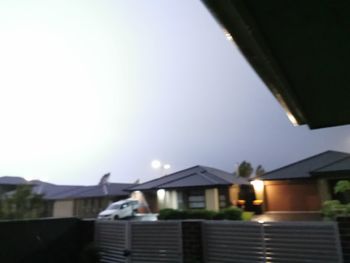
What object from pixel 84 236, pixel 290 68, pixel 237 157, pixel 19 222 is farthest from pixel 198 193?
pixel 237 157

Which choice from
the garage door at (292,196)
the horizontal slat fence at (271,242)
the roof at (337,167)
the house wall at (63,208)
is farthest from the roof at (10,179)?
the horizontal slat fence at (271,242)

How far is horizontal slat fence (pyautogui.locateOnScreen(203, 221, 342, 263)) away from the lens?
20.6 ft

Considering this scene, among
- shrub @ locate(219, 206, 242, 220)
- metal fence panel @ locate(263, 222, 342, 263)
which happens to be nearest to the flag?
shrub @ locate(219, 206, 242, 220)

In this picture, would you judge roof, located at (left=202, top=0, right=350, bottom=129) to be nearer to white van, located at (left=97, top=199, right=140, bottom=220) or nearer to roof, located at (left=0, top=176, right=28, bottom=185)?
white van, located at (left=97, top=199, right=140, bottom=220)

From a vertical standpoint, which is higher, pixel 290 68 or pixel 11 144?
pixel 11 144

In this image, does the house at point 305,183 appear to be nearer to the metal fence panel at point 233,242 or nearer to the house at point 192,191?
the house at point 192,191

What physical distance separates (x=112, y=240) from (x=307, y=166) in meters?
18.2

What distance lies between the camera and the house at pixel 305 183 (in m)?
21.6

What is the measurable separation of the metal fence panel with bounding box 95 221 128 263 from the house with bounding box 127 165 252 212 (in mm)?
14089

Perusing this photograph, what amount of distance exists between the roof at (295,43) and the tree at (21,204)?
17.4 m

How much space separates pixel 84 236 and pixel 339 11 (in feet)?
33.3

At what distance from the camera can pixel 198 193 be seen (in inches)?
986

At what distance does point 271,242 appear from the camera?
694 centimetres

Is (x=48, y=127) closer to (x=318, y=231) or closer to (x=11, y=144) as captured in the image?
(x=11, y=144)
